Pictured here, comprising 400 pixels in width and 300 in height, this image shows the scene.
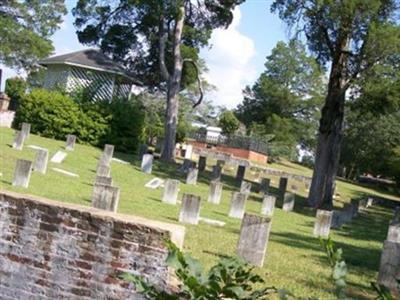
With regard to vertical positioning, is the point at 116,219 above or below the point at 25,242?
above

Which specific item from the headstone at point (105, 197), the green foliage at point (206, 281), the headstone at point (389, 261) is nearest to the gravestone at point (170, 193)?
the headstone at point (105, 197)

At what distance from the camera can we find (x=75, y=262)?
19.7 feet

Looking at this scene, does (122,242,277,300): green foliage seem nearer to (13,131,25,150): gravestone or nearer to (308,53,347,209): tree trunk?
(13,131,25,150): gravestone

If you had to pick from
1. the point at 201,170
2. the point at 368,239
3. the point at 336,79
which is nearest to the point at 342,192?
the point at 201,170

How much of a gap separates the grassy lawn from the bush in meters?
4.29

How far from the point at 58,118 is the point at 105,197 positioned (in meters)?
21.3

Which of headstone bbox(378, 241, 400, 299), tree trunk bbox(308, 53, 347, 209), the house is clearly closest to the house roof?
the house

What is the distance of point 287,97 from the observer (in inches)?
2936

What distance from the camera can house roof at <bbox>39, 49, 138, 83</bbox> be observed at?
3972 cm

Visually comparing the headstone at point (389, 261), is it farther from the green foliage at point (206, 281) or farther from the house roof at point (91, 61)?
the house roof at point (91, 61)

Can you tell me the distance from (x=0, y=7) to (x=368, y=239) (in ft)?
128

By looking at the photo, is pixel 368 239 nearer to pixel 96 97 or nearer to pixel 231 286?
pixel 231 286

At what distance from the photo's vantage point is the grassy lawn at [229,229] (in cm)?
988

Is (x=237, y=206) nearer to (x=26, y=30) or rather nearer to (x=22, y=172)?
(x=22, y=172)
